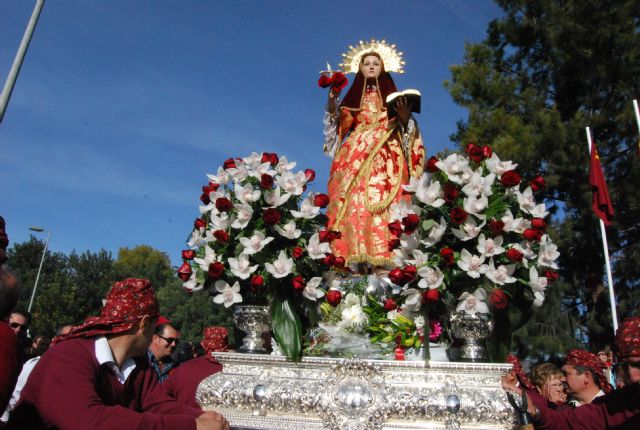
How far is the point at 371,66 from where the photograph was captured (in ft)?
27.3

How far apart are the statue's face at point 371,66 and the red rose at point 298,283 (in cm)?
521

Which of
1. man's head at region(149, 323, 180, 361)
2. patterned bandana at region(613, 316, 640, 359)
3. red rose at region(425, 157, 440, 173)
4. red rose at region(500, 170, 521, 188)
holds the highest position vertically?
red rose at region(425, 157, 440, 173)

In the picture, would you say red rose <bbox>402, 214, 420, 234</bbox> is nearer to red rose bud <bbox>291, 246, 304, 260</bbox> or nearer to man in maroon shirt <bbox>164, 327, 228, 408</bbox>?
red rose bud <bbox>291, 246, 304, 260</bbox>

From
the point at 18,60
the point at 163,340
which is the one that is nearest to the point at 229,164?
the point at 163,340

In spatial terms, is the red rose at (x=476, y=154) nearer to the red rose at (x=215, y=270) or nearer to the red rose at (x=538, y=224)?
the red rose at (x=538, y=224)

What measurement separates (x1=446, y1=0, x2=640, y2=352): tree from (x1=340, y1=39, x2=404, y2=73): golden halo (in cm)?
918

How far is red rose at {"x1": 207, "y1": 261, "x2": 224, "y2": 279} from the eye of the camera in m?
3.75

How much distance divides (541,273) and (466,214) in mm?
828

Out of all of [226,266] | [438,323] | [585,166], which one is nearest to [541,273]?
[438,323]

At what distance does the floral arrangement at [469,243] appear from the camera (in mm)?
3524

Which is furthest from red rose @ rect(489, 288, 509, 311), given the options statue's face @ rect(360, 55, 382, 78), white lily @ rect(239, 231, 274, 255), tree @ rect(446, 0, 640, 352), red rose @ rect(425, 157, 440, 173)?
tree @ rect(446, 0, 640, 352)

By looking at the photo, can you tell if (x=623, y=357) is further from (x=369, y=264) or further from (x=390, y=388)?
(x=369, y=264)

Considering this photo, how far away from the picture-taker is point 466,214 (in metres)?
3.54

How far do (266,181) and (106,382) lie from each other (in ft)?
5.60
